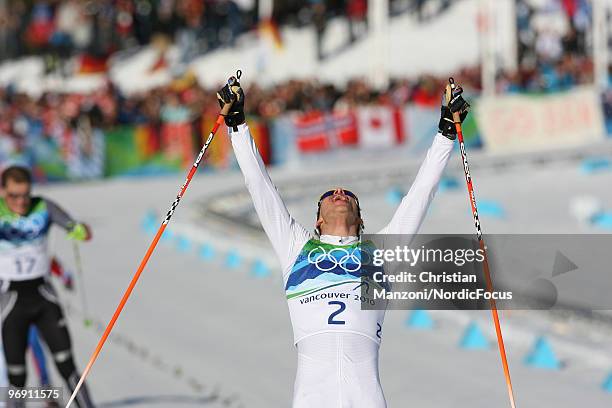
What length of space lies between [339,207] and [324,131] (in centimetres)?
1974

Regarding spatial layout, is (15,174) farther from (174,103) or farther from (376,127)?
(376,127)

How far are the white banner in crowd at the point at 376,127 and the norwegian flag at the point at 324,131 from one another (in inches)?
8.0

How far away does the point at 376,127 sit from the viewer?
24453mm

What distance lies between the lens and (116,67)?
4206cm

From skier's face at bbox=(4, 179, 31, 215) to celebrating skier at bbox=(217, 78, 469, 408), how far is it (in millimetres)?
2579

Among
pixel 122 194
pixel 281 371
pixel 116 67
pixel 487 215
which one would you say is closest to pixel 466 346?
pixel 281 371

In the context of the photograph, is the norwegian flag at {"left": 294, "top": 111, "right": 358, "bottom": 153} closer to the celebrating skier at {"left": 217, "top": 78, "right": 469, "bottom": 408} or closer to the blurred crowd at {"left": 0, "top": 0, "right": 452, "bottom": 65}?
the blurred crowd at {"left": 0, "top": 0, "right": 452, "bottom": 65}

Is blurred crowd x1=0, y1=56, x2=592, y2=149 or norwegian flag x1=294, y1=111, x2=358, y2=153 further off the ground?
blurred crowd x1=0, y1=56, x2=592, y2=149

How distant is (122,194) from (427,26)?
2189 centimetres

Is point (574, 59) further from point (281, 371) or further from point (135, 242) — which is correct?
point (281, 371)

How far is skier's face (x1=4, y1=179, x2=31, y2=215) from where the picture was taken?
22.3 feet
